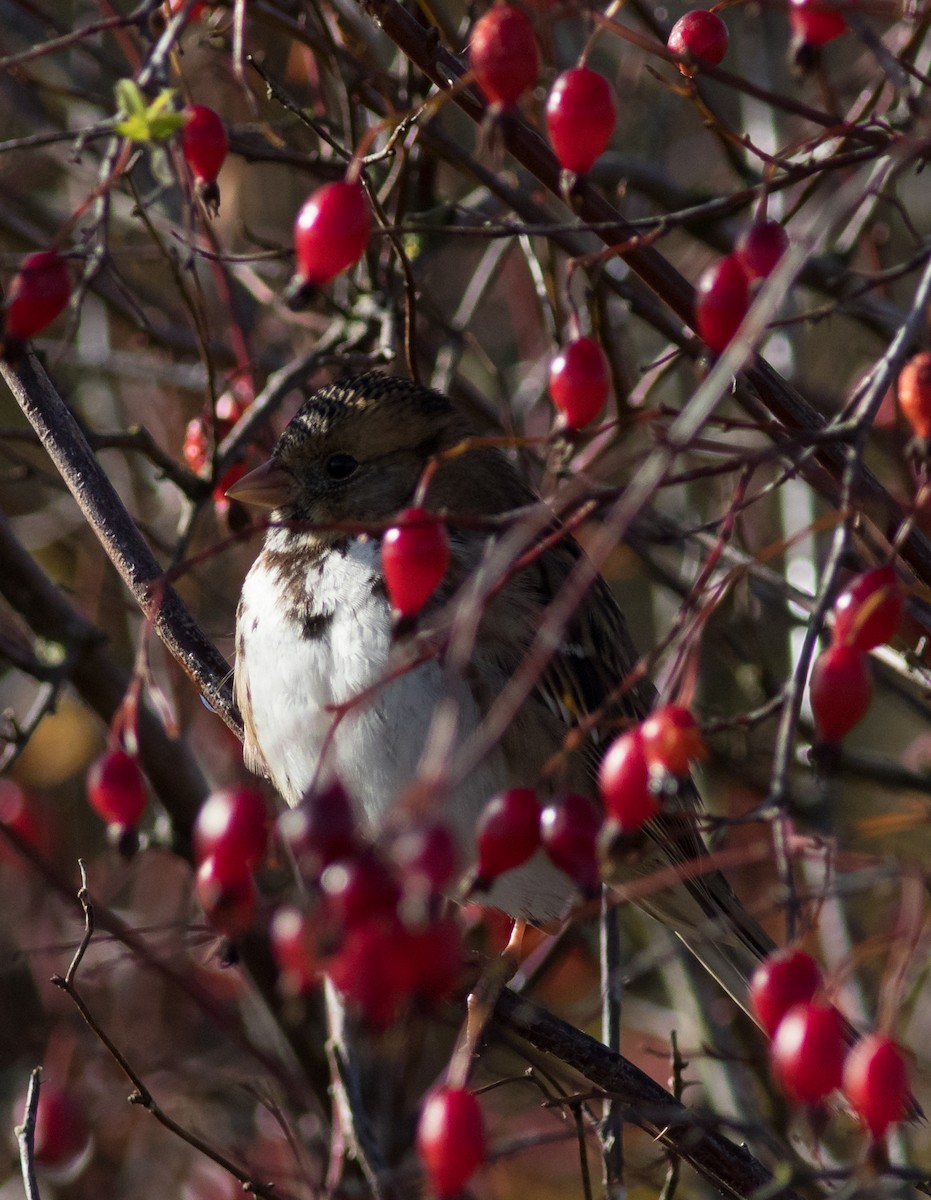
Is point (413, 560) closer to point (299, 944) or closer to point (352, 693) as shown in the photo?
point (299, 944)

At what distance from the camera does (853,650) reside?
1.54 metres

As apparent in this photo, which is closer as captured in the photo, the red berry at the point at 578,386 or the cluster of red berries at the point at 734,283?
the cluster of red berries at the point at 734,283

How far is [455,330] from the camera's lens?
366 cm

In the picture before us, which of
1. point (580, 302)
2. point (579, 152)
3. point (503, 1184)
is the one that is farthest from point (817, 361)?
point (579, 152)

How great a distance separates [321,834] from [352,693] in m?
1.43

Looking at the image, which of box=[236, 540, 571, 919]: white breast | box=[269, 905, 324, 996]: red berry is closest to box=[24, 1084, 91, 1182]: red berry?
box=[236, 540, 571, 919]: white breast

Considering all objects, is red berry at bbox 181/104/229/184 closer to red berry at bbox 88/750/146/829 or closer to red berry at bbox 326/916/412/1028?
red berry at bbox 88/750/146/829

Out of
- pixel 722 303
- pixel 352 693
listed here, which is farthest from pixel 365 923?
pixel 352 693

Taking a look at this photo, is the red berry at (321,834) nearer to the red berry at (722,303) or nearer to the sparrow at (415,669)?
the red berry at (722,303)

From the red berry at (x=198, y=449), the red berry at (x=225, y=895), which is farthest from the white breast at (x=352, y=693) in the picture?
the red berry at (x=225, y=895)

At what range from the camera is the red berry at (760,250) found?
175cm

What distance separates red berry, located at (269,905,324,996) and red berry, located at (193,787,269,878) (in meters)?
0.13

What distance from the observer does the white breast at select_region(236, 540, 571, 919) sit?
2.88 meters

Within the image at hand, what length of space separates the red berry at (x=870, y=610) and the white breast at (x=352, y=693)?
4.26 ft
